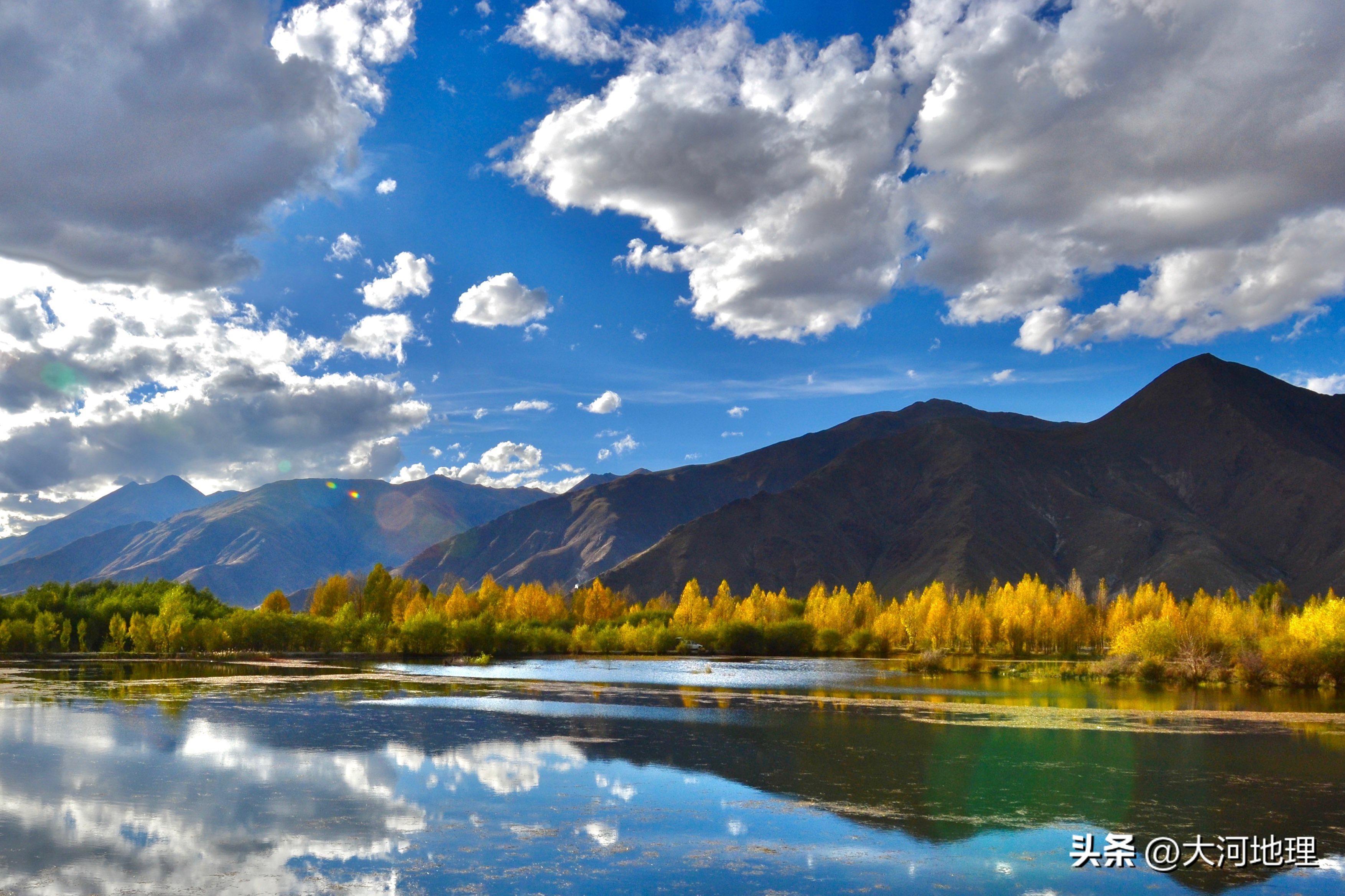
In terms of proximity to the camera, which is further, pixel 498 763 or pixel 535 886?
pixel 498 763

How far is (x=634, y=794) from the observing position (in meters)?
28.8

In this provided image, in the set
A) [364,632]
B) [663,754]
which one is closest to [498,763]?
[663,754]

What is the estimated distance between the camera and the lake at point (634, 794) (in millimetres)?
20625

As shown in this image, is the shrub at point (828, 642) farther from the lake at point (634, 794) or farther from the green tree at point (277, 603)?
the lake at point (634, 794)

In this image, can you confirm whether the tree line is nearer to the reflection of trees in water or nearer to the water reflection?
the water reflection

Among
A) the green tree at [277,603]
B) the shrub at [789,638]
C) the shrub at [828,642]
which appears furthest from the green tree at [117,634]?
the shrub at [828,642]

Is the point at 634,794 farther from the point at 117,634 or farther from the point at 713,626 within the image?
the point at 713,626

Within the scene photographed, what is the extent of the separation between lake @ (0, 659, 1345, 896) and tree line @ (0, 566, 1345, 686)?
29390 millimetres

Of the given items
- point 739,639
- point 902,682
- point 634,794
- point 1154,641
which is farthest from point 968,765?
point 739,639

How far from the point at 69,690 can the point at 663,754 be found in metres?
42.0

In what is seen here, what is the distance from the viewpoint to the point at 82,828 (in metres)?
23.0

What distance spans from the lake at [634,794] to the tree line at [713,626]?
1157 inches

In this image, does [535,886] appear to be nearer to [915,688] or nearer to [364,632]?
[915,688]

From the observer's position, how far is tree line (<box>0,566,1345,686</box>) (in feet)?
278
